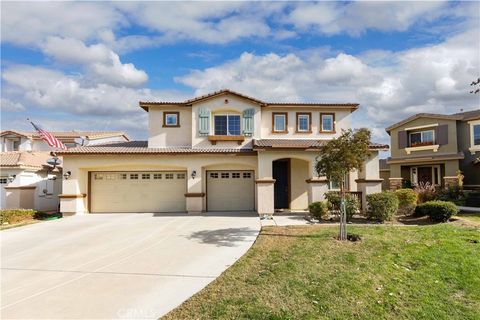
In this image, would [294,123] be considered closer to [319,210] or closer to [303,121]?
[303,121]

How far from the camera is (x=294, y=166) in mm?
18078

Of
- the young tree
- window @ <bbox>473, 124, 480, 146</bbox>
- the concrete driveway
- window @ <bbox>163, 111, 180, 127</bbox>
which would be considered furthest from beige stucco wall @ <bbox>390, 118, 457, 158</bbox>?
window @ <bbox>163, 111, 180, 127</bbox>

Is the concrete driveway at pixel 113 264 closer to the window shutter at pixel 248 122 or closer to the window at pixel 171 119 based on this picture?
the window shutter at pixel 248 122

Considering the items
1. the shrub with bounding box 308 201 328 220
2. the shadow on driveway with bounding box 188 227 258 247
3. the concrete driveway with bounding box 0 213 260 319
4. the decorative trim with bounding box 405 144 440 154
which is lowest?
the concrete driveway with bounding box 0 213 260 319

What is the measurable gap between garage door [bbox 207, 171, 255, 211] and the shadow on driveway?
19.0ft

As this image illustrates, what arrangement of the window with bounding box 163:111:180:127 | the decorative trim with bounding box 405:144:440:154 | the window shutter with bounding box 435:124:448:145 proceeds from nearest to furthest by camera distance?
the window with bounding box 163:111:180:127
the window shutter with bounding box 435:124:448:145
the decorative trim with bounding box 405:144:440:154

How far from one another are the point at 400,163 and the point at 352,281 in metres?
26.5

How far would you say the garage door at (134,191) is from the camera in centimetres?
1800

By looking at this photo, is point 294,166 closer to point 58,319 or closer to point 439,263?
point 439,263

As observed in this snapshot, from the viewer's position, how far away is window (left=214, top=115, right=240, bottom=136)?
18.4 meters

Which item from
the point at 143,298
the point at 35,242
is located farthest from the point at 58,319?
the point at 35,242

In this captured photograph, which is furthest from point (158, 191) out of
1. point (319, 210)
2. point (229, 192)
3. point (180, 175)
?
point (319, 210)

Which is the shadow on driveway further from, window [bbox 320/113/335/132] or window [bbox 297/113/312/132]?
window [bbox 320/113/335/132]

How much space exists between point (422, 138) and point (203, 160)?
2250cm
